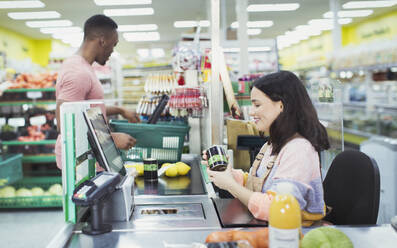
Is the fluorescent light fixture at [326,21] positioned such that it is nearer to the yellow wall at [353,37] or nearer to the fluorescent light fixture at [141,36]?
the yellow wall at [353,37]

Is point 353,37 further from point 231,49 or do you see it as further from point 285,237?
point 285,237

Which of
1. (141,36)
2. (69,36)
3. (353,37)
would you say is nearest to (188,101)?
(69,36)

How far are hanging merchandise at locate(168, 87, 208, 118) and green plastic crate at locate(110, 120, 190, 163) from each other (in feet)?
0.57

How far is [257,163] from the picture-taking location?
1.85 m

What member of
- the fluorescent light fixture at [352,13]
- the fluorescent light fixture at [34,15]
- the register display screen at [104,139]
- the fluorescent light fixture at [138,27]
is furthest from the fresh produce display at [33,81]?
the fluorescent light fixture at [352,13]

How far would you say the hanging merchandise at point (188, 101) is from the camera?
2.85 meters

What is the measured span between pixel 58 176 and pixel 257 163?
16.3 feet

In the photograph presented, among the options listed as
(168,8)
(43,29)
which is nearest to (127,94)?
(168,8)

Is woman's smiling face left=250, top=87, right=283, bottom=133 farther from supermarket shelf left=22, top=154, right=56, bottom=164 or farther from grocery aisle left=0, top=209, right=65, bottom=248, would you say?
supermarket shelf left=22, top=154, right=56, bottom=164

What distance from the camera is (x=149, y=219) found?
160 centimetres

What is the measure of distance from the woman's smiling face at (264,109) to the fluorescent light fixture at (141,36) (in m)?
14.5

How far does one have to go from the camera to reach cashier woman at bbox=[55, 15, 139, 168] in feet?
8.25

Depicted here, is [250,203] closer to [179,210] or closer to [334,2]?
[179,210]

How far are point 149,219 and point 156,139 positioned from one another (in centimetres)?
123
